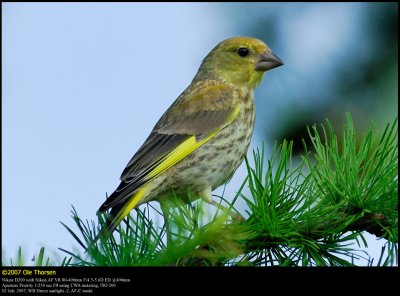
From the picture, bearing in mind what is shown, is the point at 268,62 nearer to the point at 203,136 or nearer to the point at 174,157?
the point at 203,136

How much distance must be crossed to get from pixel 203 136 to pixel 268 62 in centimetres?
84

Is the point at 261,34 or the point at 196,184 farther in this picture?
the point at 261,34

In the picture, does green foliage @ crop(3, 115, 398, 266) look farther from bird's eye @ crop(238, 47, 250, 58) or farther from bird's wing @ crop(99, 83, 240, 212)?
bird's eye @ crop(238, 47, 250, 58)

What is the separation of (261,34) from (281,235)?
7.62 ft

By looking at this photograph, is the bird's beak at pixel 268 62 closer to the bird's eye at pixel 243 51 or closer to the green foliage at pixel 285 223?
the bird's eye at pixel 243 51

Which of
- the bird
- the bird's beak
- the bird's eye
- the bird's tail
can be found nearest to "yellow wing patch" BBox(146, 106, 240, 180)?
the bird

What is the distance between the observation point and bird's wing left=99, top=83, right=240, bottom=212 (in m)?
4.44

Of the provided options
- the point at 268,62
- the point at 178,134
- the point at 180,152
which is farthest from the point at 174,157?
the point at 268,62

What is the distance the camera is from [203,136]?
192 inches
